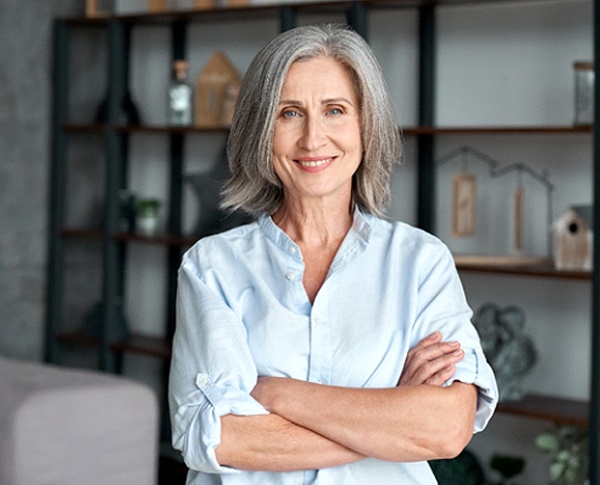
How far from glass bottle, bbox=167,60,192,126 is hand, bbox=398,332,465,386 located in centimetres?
323

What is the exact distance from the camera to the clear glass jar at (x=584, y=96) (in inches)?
146

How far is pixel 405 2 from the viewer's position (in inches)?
160

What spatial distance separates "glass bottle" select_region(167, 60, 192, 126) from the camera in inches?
187

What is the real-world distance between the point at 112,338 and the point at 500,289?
1.89 m

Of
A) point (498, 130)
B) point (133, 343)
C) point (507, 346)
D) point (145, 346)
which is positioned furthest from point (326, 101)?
point (133, 343)

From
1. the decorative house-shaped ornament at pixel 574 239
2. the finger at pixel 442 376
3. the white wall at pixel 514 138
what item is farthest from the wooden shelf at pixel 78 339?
the finger at pixel 442 376

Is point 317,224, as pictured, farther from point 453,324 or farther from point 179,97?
point 179,97

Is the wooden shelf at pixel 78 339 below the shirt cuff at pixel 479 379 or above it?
below

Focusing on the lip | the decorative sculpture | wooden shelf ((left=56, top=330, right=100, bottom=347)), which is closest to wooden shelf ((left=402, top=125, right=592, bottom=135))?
the decorative sculpture

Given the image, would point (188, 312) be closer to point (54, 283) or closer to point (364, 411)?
point (364, 411)

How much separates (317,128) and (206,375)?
1.47ft

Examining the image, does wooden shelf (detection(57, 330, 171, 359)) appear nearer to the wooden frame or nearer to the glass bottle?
the glass bottle

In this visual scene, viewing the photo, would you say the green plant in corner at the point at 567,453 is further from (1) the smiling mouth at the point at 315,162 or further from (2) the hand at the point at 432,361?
(1) the smiling mouth at the point at 315,162

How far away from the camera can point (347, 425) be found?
5.40 feet
